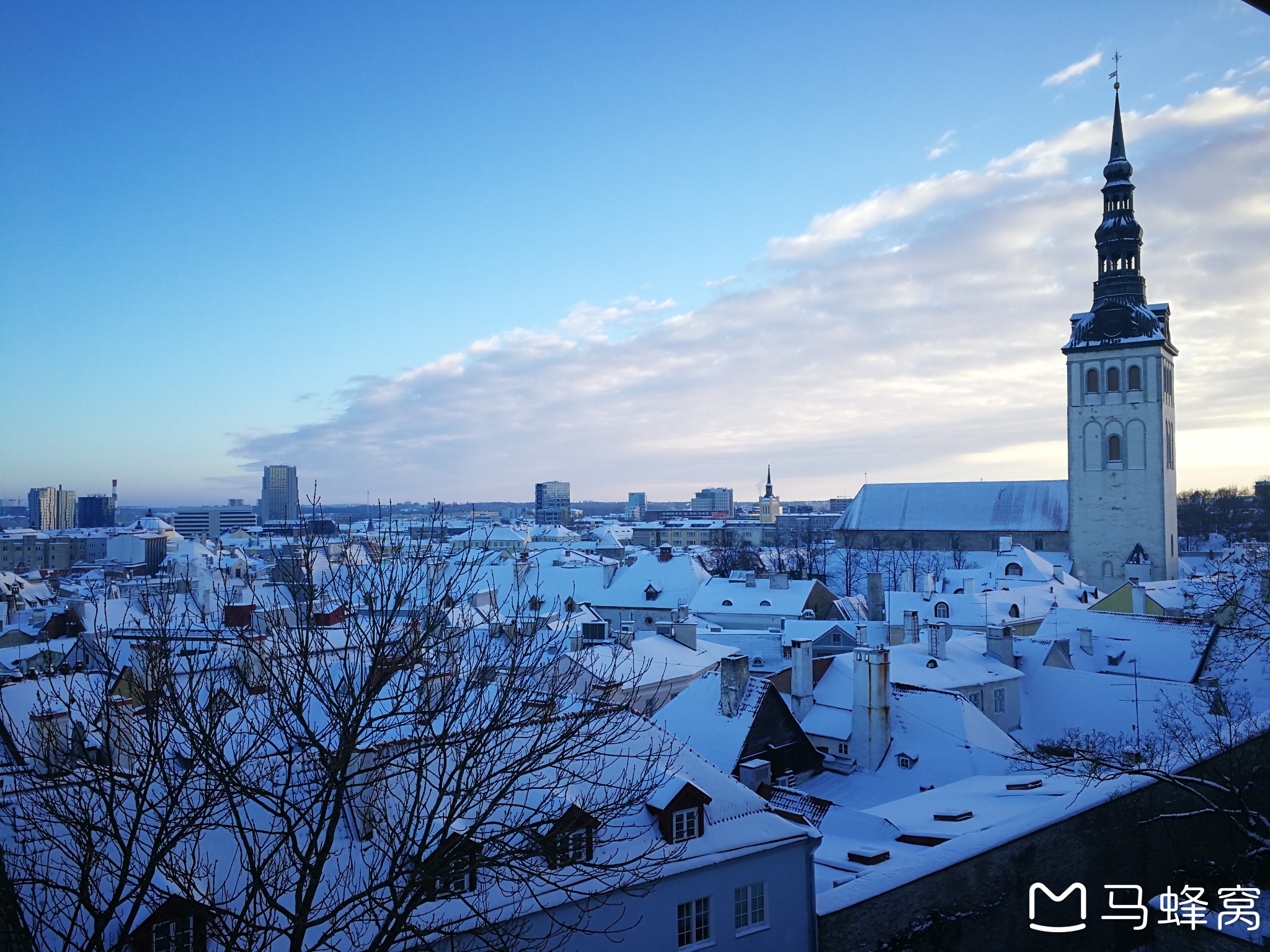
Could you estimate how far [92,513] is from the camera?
192 metres

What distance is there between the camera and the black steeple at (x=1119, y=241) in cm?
6091

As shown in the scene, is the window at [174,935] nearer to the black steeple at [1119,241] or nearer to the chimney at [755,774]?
the chimney at [755,774]

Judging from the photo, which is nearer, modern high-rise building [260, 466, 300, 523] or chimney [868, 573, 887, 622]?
modern high-rise building [260, 466, 300, 523]

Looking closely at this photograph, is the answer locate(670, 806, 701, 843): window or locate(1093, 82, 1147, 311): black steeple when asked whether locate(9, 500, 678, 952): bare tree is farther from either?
locate(1093, 82, 1147, 311): black steeple

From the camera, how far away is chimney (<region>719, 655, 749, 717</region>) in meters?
21.1

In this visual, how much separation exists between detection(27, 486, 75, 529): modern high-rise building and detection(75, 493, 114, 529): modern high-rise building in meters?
4.02

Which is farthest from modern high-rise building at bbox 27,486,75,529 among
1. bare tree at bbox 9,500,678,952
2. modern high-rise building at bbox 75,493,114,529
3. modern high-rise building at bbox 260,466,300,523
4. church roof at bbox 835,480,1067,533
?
bare tree at bbox 9,500,678,952

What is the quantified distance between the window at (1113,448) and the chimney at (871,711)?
48.0 metres

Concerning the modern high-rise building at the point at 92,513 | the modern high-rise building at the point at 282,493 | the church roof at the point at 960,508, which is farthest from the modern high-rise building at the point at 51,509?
the church roof at the point at 960,508

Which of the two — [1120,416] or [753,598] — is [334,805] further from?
[1120,416]

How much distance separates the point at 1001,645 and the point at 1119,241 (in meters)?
43.8

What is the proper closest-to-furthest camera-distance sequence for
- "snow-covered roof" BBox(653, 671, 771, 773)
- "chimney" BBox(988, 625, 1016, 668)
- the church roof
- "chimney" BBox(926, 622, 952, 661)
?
"snow-covered roof" BBox(653, 671, 771, 773) → "chimney" BBox(926, 622, 952, 661) → "chimney" BBox(988, 625, 1016, 668) → the church roof

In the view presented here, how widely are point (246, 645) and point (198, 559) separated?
6262 centimetres

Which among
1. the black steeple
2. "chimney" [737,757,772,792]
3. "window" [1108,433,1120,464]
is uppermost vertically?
the black steeple
